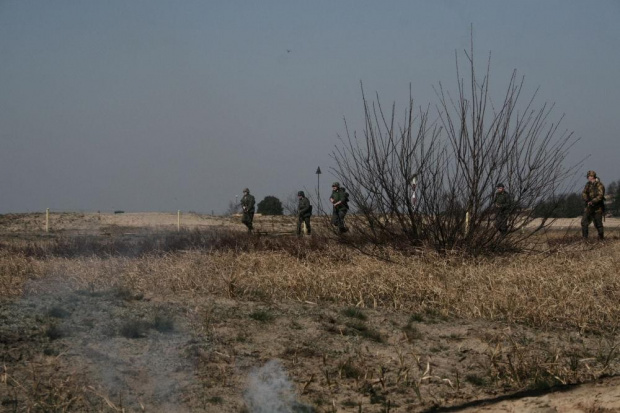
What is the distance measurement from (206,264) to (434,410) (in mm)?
5568

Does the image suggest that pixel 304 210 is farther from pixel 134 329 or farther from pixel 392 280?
pixel 134 329

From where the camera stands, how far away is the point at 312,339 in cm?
603

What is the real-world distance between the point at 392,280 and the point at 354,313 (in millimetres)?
1426

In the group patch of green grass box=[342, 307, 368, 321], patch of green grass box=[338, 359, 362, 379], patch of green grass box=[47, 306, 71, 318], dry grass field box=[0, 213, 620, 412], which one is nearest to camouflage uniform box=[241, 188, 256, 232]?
dry grass field box=[0, 213, 620, 412]

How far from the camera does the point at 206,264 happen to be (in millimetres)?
10117

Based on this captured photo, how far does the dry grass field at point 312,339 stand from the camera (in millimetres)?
4914

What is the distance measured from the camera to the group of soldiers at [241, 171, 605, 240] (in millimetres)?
11766

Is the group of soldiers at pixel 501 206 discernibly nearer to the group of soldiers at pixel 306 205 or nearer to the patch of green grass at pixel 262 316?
the group of soldiers at pixel 306 205

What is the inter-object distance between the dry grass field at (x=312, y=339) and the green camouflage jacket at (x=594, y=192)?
26.6 feet

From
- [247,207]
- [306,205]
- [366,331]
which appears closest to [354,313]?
[366,331]

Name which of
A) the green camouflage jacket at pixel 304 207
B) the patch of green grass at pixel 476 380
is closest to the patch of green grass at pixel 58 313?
the patch of green grass at pixel 476 380

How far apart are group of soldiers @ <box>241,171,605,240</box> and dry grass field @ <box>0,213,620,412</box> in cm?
243

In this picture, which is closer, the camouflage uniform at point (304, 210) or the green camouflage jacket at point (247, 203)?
the camouflage uniform at point (304, 210)

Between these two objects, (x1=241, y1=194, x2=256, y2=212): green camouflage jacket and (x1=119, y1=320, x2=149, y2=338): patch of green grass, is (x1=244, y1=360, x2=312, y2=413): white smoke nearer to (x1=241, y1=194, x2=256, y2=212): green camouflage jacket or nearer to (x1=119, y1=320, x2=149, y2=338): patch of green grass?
(x1=119, y1=320, x2=149, y2=338): patch of green grass
